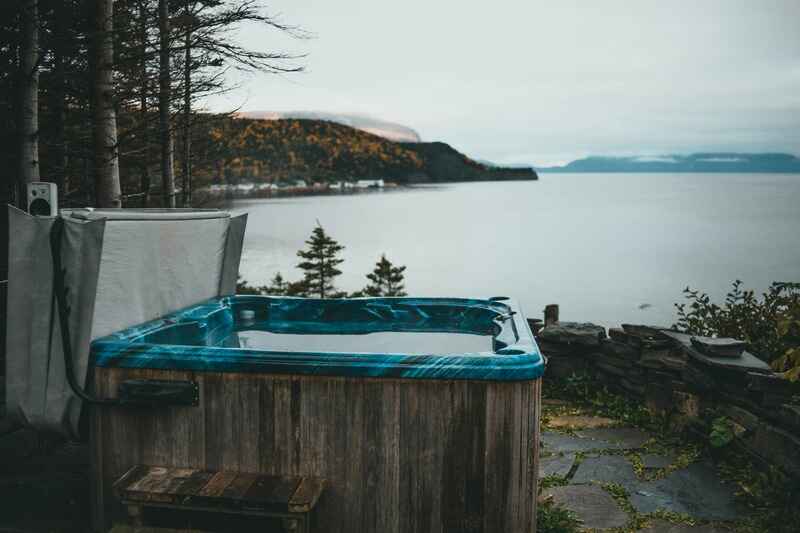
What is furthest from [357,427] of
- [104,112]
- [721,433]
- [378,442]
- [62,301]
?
[104,112]

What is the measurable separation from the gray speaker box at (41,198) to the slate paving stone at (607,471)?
10.2 ft

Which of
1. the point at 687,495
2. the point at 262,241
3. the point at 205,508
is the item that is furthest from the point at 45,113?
the point at 262,241

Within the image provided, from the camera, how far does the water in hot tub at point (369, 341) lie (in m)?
3.63

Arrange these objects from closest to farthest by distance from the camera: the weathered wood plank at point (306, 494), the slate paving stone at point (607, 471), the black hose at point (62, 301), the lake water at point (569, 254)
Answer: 1. the weathered wood plank at point (306, 494)
2. the black hose at point (62, 301)
3. the slate paving stone at point (607, 471)
4. the lake water at point (569, 254)

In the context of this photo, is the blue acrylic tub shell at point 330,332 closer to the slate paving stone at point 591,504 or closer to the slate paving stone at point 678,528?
the slate paving stone at point 591,504

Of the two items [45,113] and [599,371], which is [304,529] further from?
[45,113]

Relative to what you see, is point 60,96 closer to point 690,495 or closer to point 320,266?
point 690,495

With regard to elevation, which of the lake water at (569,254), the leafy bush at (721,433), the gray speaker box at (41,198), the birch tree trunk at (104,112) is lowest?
the lake water at (569,254)

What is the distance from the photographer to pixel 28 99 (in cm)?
486

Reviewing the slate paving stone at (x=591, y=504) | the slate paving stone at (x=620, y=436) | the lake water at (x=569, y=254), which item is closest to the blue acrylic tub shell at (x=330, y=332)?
the slate paving stone at (x=591, y=504)

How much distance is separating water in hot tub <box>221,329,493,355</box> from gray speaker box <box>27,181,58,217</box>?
1241mm

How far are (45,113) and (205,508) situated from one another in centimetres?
604

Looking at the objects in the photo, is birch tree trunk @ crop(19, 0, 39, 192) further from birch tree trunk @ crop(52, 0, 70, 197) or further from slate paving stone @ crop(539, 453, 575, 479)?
slate paving stone @ crop(539, 453, 575, 479)

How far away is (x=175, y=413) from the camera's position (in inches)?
97.3
